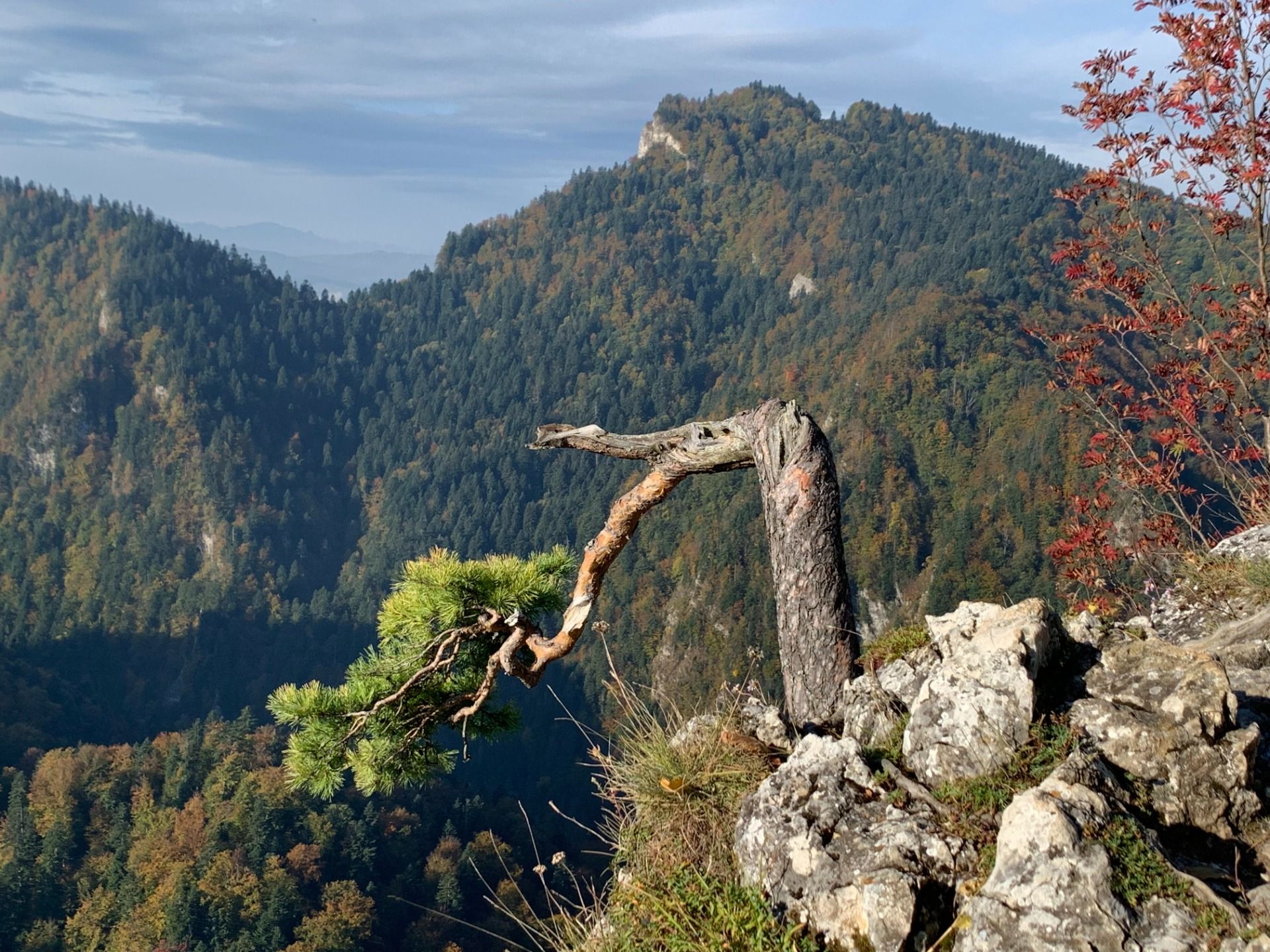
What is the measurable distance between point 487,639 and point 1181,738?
341cm

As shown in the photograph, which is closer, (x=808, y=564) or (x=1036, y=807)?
(x=1036, y=807)

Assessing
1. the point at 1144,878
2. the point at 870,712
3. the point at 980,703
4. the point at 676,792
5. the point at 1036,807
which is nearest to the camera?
the point at 1144,878

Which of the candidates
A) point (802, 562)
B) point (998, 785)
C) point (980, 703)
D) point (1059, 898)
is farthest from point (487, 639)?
point (1059, 898)

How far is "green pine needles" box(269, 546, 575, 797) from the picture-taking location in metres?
4.95

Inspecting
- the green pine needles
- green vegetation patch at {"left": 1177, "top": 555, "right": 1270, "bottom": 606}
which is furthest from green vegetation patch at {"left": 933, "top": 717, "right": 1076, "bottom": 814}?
green vegetation patch at {"left": 1177, "top": 555, "right": 1270, "bottom": 606}

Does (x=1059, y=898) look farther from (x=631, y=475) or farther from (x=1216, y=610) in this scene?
(x=631, y=475)

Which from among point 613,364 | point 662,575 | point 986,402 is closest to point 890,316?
point 986,402

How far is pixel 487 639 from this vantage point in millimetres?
5445

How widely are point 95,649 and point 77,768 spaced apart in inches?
3001

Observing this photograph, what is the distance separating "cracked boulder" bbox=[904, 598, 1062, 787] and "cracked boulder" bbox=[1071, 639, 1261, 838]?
0.27m

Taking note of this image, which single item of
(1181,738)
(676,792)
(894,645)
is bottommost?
(676,792)

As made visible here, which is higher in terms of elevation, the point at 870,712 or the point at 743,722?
the point at 870,712

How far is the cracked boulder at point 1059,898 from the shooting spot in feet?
10.00

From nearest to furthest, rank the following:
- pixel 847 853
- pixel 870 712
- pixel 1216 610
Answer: pixel 847 853, pixel 870 712, pixel 1216 610
